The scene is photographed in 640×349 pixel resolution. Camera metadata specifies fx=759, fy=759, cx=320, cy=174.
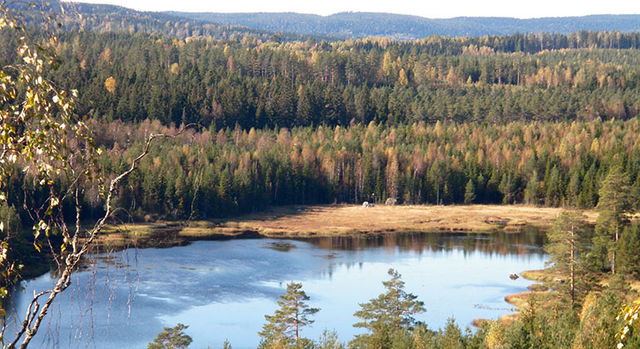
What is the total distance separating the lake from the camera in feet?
162

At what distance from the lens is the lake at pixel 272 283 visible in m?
49.5

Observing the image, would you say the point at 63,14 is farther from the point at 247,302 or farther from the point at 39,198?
the point at 39,198

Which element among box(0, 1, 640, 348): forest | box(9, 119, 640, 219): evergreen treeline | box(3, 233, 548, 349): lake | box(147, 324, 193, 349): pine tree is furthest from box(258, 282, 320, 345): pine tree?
box(9, 119, 640, 219): evergreen treeline

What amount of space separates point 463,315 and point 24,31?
49.8 m

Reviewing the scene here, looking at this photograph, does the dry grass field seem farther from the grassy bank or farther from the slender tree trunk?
the slender tree trunk

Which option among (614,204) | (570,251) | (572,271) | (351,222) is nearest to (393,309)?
(572,271)

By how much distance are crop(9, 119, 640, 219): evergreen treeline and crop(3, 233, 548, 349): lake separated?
21.8 metres

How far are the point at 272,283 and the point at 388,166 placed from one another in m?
61.7

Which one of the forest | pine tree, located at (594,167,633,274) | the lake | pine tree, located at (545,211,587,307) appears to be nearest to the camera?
the forest

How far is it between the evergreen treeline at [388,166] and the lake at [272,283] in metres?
21.8

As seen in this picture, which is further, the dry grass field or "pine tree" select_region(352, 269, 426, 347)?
the dry grass field

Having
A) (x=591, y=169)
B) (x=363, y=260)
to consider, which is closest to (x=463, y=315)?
(x=363, y=260)

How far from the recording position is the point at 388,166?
123875 millimetres

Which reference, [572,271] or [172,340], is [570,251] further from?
[172,340]
